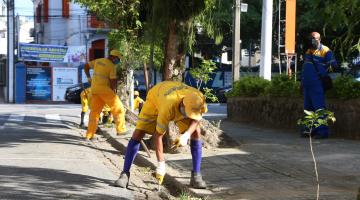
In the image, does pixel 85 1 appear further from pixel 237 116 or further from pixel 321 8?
pixel 321 8

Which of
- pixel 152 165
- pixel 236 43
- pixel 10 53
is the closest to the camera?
pixel 152 165

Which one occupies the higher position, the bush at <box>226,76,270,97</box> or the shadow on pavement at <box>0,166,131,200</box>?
the bush at <box>226,76,270,97</box>

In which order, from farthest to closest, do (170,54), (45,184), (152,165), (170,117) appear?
(170,54) → (152,165) → (45,184) → (170,117)

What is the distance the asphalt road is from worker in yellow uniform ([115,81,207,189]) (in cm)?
58

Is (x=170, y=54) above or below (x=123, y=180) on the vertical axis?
above

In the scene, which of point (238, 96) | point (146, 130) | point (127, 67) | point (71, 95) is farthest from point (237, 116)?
point (71, 95)

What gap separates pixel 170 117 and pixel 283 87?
7400 millimetres

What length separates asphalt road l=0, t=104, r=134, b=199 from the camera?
7297mm

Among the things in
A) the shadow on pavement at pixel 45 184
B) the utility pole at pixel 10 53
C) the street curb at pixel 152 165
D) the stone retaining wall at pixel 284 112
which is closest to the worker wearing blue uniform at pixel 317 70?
the stone retaining wall at pixel 284 112

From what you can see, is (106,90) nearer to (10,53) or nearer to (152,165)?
(152,165)

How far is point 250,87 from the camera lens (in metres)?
15.5

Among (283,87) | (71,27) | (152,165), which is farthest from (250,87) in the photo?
(71,27)

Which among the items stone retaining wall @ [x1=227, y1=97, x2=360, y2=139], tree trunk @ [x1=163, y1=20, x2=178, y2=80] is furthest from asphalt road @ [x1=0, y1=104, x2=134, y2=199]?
stone retaining wall @ [x1=227, y1=97, x2=360, y2=139]

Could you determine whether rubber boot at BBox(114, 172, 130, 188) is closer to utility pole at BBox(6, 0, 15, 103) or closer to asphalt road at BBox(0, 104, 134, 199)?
asphalt road at BBox(0, 104, 134, 199)
